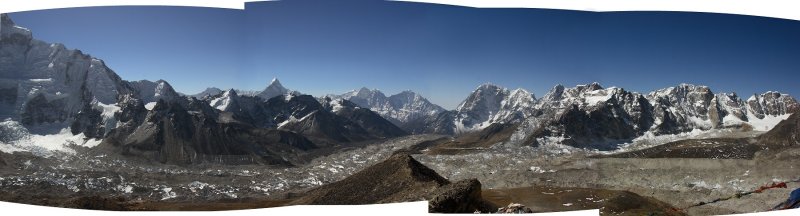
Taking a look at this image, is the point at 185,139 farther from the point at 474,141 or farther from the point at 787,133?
the point at 787,133

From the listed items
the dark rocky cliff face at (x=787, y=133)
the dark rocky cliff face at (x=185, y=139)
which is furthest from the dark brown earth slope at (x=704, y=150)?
the dark rocky cliff face at (x=185, y=139)

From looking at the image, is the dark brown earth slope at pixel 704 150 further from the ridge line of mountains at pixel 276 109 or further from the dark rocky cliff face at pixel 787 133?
the ridge line of mountains at pixel 276 109

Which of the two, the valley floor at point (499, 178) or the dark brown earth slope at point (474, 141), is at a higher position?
the dark brown earth slope at point (474, 141)

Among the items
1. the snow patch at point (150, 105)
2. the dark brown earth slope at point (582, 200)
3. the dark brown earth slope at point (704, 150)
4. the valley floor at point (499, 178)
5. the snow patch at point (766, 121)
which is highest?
the snow patch at point (150, 105)

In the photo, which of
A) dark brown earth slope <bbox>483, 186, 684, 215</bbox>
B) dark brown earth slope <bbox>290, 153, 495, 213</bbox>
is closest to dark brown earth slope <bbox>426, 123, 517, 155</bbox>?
dark brown earth slope <bbox>483, 186, 684, 215</bbox>

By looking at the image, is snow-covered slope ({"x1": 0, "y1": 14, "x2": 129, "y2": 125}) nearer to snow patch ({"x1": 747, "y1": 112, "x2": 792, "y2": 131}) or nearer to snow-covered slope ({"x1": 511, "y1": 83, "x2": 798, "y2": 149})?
snow-covered slope ({"x1": 511, "y1": 83, "x2": 798, "y2": 149})

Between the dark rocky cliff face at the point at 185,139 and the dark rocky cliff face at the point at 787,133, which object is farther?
the dark rocky cliff face at the point at 185,139

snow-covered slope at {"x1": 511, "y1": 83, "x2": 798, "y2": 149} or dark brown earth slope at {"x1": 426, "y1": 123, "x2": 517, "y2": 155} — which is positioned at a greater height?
snow-covered slope at {"x1": 511, "y1": 83, "x2": 798, "y2": 149}

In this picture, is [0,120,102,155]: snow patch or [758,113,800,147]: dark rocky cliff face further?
[758,113,800,147]: dark rocky cliff face
